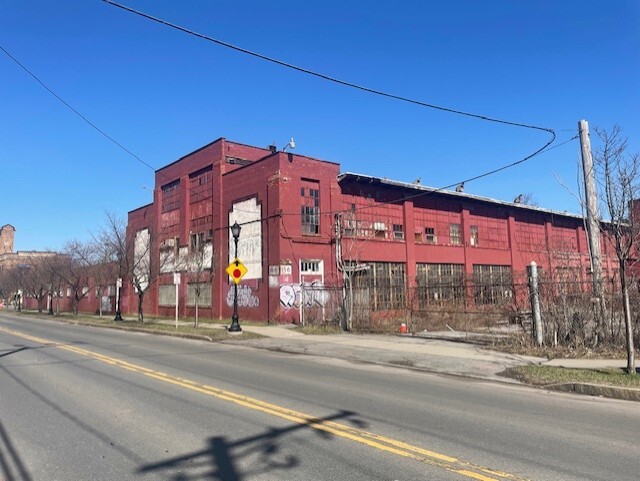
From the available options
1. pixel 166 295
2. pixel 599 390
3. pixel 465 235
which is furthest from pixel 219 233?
pixel 599 390

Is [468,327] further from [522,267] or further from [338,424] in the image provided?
[522,267]

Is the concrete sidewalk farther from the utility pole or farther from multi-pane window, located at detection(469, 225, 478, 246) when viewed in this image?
multi-pane window, located at detection(469, 225, 478, 246)

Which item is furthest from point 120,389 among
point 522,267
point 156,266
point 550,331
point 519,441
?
point 522,267

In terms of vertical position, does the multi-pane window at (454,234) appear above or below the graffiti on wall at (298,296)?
above

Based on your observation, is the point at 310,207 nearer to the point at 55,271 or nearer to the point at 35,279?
the point at 55,271

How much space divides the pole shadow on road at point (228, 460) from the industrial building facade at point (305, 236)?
1559 cm

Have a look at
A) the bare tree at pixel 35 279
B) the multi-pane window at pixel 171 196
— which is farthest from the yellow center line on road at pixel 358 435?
the bare tree at pixel 35 279

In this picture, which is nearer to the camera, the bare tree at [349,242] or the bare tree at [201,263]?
the bare tree at [349,242]

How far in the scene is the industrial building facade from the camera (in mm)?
28469

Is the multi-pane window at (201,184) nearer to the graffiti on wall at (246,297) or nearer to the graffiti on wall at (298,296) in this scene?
the graffiti on wall at (246,297)

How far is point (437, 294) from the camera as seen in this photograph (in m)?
22.3

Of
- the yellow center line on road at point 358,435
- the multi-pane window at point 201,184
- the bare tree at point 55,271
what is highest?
the multi-pane window at point 201,184

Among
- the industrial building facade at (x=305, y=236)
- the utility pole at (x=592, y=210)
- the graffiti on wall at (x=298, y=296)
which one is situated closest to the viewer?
the utility pole at (x=592, y=210)

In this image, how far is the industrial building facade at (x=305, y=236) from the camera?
93.4ft
